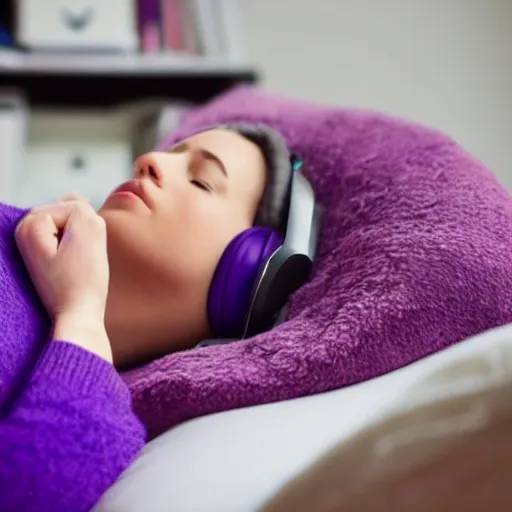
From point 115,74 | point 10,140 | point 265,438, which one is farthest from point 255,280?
point 115,74

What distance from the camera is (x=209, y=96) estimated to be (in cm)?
199

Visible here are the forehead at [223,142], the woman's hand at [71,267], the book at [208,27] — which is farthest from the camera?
Result: the book at [208,27]

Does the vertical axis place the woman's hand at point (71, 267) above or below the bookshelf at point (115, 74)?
above

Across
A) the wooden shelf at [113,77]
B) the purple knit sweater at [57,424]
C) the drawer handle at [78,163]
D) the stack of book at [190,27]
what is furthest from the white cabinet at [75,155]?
the purple knit sweater at [57,424]

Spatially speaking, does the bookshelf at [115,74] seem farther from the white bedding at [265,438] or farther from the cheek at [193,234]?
the white bedding at [265,438]

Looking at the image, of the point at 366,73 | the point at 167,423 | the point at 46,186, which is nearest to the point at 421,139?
the point at 167,423

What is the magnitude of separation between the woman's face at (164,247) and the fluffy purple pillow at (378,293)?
6 cm

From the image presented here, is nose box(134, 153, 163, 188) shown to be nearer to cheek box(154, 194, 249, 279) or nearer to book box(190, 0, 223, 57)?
cheek box(154, 194, 249, 279)

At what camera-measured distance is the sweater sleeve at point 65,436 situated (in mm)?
530

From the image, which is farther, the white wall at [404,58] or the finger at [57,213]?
the white wall at [404,58]

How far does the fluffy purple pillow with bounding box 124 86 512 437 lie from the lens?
2.22ft

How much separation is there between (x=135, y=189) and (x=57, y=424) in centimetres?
32

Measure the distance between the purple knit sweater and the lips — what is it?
0.17 meters

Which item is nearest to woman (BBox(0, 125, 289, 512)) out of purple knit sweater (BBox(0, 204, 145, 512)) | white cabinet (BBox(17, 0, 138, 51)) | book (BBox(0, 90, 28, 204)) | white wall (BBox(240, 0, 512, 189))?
purple knit sweater (BBox(0, 204, 145, 512))
